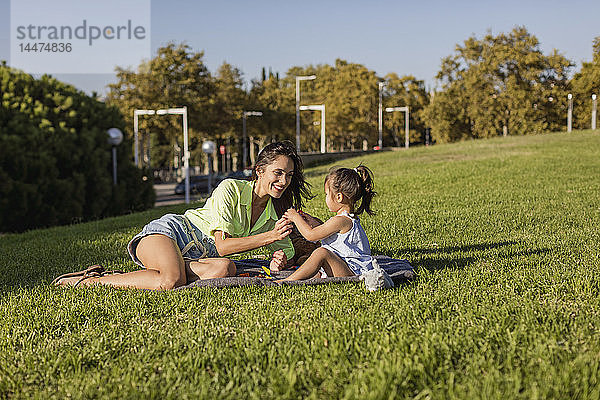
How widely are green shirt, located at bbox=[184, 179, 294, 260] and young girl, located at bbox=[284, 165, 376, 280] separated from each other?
37 cm

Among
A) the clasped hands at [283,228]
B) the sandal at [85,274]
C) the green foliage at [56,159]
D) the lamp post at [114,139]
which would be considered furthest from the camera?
the lamp post at [114,139]

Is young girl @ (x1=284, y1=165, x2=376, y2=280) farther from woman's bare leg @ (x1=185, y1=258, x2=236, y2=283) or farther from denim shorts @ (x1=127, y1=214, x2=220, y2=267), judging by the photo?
denim shorts @ (x1=127, y1=214, x2=220, y2=267)

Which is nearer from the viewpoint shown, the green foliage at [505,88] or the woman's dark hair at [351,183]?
the woman's dark hair at [351,183]

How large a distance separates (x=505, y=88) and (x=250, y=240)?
46.5 metres

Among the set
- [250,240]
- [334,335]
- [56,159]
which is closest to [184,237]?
[250,240]

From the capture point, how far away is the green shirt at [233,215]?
5.18m

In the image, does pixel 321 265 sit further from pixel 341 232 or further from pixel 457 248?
pixel 457 248

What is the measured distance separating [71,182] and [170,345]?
47.7 feet

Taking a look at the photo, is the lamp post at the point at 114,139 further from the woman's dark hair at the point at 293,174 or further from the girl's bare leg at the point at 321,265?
the girl's bare leg at the point at 321,265

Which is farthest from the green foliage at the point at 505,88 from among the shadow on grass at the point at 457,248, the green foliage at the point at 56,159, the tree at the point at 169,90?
the shadow on grass at the point at 457,248

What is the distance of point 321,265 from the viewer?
5.14m

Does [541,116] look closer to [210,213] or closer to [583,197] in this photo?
[583,197]

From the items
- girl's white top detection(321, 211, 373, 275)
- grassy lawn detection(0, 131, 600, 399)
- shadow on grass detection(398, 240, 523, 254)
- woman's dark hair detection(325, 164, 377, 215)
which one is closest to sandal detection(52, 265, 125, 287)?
grassy lawn detection(0, 131, 600, 399)

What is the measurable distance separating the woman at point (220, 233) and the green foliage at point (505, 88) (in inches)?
1731
